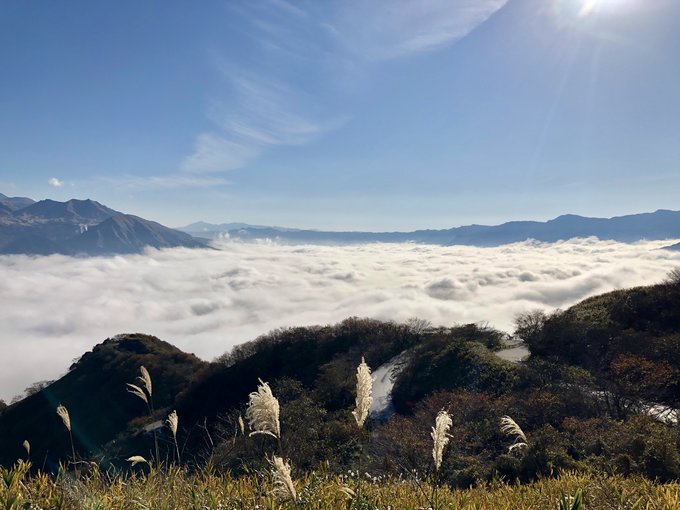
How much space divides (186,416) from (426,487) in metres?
45.2

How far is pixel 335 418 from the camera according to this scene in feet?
87.6

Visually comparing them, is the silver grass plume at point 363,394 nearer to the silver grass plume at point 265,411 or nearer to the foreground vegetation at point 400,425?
the foreground vegetation at point 400,425

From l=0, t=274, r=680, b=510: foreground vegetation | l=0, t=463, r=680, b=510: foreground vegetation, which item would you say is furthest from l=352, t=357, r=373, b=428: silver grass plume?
l=0, t=463, r=680, b=510: foreground vegetation

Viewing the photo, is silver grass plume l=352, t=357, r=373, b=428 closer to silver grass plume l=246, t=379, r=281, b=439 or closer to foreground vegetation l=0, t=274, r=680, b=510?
foreground vegetation l=0, t=274, r=680, b=510

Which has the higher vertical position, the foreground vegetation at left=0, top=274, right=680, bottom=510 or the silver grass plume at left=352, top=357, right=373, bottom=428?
the silver grass plume at left=352, top=357, right=373, bottom=428

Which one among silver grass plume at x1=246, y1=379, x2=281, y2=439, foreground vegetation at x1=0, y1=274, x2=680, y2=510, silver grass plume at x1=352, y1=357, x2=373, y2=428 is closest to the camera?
silver grass plume at x1=246, y1=379, x2=281, y2=439

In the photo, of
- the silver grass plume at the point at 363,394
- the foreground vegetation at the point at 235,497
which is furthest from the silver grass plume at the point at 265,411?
the silver grass plume at the point at 363,394

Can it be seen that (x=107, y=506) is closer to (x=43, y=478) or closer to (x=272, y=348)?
(x=43, y=478)

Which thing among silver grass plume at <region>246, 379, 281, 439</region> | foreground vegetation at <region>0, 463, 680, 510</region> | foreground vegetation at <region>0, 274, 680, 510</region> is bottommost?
foreground vegetation at <region>0, 274, 680, 510</region>

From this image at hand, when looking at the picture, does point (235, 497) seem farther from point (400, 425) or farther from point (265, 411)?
point (400, 425)

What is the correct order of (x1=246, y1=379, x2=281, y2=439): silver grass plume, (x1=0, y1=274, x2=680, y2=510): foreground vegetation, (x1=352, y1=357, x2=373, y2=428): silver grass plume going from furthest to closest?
(x1=0, y1=274, x2=680, y2=510): foreground vegetation, (x1=352, y1=357, x2=373, y2=428): silver grass plume, (x1=246, y1=379, x2=281, y2=439): silver grass plume

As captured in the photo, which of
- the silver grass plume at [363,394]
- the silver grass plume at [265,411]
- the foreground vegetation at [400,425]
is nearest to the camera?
the silver grass plume at [265,411]

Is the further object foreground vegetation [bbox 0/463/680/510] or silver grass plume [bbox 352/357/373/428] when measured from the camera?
silver grass plume [bbox 352/357/373/428]

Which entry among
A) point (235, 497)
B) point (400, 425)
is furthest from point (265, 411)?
point (400, 425)
